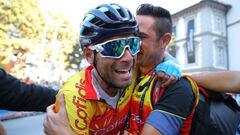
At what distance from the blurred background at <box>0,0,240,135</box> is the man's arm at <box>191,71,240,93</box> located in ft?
33.4

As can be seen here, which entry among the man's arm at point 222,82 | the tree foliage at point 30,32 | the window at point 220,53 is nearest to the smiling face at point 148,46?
the man's arm at point 222,82

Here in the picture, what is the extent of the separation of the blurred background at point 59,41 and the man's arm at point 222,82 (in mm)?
10182

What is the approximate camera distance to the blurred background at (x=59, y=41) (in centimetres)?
2550

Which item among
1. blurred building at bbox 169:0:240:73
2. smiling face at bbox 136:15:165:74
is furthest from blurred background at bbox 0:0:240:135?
smiling face at bbox 136:15:165:74

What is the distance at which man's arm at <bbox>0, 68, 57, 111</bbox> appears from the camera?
261cm

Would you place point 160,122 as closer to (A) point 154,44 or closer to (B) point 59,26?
(A) point 154,44

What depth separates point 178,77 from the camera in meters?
2.10

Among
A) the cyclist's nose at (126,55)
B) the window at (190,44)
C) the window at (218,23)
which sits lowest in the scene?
the cyclist's nose at (126,55)

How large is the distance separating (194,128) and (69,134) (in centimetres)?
77

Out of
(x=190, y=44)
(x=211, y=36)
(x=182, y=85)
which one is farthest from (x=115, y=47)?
(x=190, y=44)

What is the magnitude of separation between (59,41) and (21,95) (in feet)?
103

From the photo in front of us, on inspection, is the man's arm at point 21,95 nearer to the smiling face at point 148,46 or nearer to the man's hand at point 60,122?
the man's hand at point 60,122

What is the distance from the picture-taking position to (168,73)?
6.79 feet

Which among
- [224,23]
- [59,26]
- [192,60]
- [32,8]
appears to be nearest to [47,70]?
[59,26]
